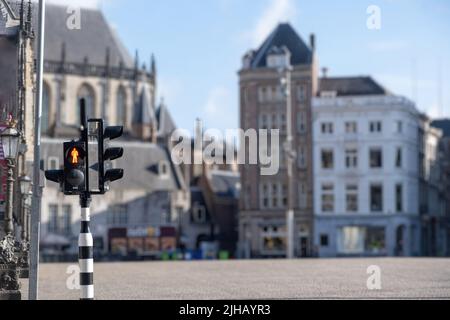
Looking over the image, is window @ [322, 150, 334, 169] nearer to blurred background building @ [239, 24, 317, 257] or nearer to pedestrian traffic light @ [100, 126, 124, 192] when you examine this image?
blurred background building @ [239, 24, 317, 257]

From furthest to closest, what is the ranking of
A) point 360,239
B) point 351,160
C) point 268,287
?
point 351,160, point 360,239, point 268,287

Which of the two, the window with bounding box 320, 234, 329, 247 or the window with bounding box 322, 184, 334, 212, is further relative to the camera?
the window with bounding box 322, 184, 334, 212

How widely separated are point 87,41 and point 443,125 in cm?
3795

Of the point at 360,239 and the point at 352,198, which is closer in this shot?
the point at 360,239

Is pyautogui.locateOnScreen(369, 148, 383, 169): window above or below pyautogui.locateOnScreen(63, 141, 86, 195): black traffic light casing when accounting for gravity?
above

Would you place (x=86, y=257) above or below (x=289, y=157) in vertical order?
below

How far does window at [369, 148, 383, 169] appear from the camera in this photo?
3127 inches

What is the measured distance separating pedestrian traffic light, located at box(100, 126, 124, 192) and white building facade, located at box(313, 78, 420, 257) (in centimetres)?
6312

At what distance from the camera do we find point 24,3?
2136 cm

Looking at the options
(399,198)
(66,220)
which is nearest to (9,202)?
(399,198)

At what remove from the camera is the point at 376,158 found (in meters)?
79.7

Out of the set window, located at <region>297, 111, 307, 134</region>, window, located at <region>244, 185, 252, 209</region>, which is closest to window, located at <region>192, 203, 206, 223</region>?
window, located at <region>244, 185, 252, 209</region>

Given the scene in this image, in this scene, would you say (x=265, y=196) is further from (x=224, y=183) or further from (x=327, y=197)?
(x=224, y=183)
